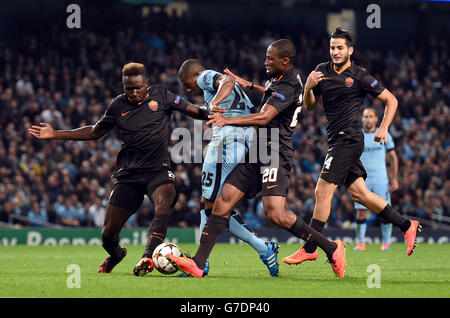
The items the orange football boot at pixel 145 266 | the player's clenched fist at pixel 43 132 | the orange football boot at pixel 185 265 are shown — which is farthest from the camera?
the player's clenched fist at pixel 43 132

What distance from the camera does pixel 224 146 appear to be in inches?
335

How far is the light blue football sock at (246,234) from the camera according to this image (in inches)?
332

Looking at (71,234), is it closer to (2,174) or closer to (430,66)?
(2,174)

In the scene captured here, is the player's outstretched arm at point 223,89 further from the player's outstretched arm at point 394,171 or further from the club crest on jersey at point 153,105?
the player's outstretched arm at point 394,171

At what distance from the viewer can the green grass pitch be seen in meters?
6.59

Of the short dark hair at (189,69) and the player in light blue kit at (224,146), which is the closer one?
the player in light blue kit at (224,146)

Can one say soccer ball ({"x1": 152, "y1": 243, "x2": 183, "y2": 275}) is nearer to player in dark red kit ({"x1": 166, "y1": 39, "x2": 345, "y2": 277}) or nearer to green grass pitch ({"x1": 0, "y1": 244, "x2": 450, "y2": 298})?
green grass pitch ({"x1": 0, "y1": 244, "x2": 450, "y2": 298})

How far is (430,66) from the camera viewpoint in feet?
87.5

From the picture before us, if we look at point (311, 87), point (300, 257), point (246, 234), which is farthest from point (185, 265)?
point (311, 87)

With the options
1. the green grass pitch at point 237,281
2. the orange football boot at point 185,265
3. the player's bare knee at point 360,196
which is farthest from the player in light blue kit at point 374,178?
the orange football boot at point 185,265

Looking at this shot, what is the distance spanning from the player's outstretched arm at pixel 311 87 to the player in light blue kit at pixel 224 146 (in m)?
0.68

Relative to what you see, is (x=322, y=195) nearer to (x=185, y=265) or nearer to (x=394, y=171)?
(x=185, y=265)
